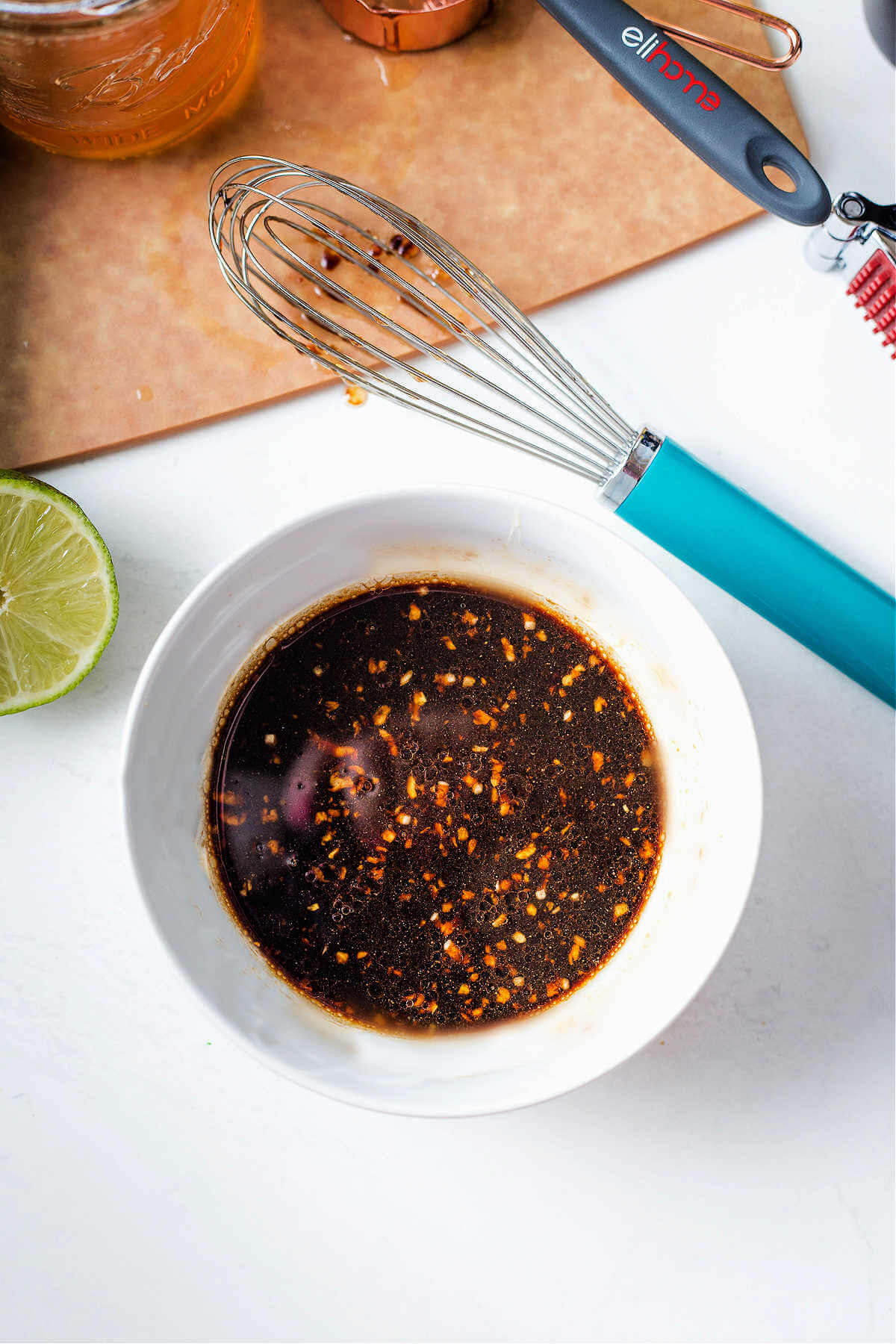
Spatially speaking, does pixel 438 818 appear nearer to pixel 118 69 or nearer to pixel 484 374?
pixel 484 374

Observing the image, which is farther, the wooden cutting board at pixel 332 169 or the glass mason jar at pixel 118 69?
the wooden cutting board at pixel 332 169

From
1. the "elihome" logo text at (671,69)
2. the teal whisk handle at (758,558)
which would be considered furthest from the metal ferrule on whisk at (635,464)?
the "elihome" logo text at (671,69)

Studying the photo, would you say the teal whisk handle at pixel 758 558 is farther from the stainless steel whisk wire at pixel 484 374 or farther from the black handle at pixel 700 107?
the black handle at pixel 700 107

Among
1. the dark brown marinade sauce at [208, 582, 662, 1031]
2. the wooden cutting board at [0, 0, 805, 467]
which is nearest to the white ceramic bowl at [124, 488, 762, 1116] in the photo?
the dark brown marinade sauce at [208, 582, 662, 1031]

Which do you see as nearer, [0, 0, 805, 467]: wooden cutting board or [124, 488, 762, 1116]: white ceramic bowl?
[124, 488, 762, 1116]: white ceramic bowl

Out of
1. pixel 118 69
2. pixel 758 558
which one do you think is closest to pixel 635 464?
pixel 758 558

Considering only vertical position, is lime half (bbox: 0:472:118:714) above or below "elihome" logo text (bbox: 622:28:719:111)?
below

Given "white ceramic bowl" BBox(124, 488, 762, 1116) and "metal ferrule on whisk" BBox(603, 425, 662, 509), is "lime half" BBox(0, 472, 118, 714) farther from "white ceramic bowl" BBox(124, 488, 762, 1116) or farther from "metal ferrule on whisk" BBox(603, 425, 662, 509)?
"metal ferrule on whisk" BBox(603, 425, 662, 509)
